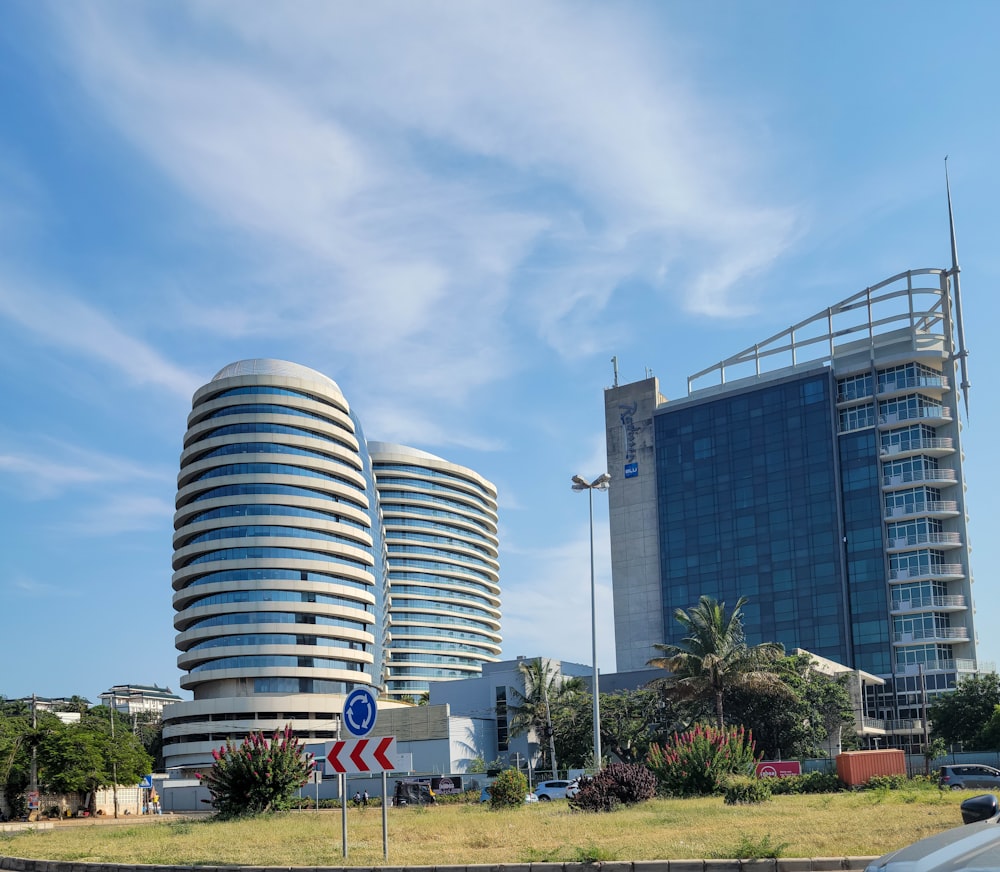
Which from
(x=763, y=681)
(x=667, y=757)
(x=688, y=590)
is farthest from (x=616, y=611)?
(x=667, y=757)

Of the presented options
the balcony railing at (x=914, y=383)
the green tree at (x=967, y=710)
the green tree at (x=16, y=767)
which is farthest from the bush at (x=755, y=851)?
the balcony railing at (x=914, y=383)

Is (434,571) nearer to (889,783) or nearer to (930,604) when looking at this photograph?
(930,604)

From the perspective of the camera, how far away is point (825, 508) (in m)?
105

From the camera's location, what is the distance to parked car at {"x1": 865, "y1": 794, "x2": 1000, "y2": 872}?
4766 millimetres

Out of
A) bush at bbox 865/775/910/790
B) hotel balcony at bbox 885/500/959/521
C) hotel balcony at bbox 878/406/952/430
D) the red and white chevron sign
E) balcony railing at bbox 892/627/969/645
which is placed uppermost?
hotel balcony at bbox 878/406/952/430

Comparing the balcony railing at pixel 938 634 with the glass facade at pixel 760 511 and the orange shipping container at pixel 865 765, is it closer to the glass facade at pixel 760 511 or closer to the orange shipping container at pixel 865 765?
the glass facade at pixel 760 511

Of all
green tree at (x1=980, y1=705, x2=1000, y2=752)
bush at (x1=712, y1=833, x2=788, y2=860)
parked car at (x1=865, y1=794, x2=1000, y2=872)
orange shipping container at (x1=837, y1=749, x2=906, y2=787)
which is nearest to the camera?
parked car at (x1=865, y1=794, x2=1000, y2=872)

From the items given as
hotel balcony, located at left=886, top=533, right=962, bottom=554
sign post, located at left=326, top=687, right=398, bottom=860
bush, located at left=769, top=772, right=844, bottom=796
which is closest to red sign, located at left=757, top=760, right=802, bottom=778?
bush, located at left=769, top=772, right=844, bottom=796

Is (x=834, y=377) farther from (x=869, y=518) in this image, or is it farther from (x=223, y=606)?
(x=223, y=606)

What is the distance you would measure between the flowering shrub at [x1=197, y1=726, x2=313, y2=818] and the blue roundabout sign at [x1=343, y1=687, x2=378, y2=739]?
15653 mm

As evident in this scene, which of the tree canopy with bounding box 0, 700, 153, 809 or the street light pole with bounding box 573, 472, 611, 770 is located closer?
the street light pole with bounding box 573, 472, 611, 770

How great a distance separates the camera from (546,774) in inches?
3115

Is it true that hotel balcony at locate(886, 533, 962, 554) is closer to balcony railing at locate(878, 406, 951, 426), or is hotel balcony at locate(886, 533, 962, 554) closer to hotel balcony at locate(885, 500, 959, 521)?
hotel balcony at locate(885, 500, 959, 521)

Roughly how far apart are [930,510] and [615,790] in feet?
257
